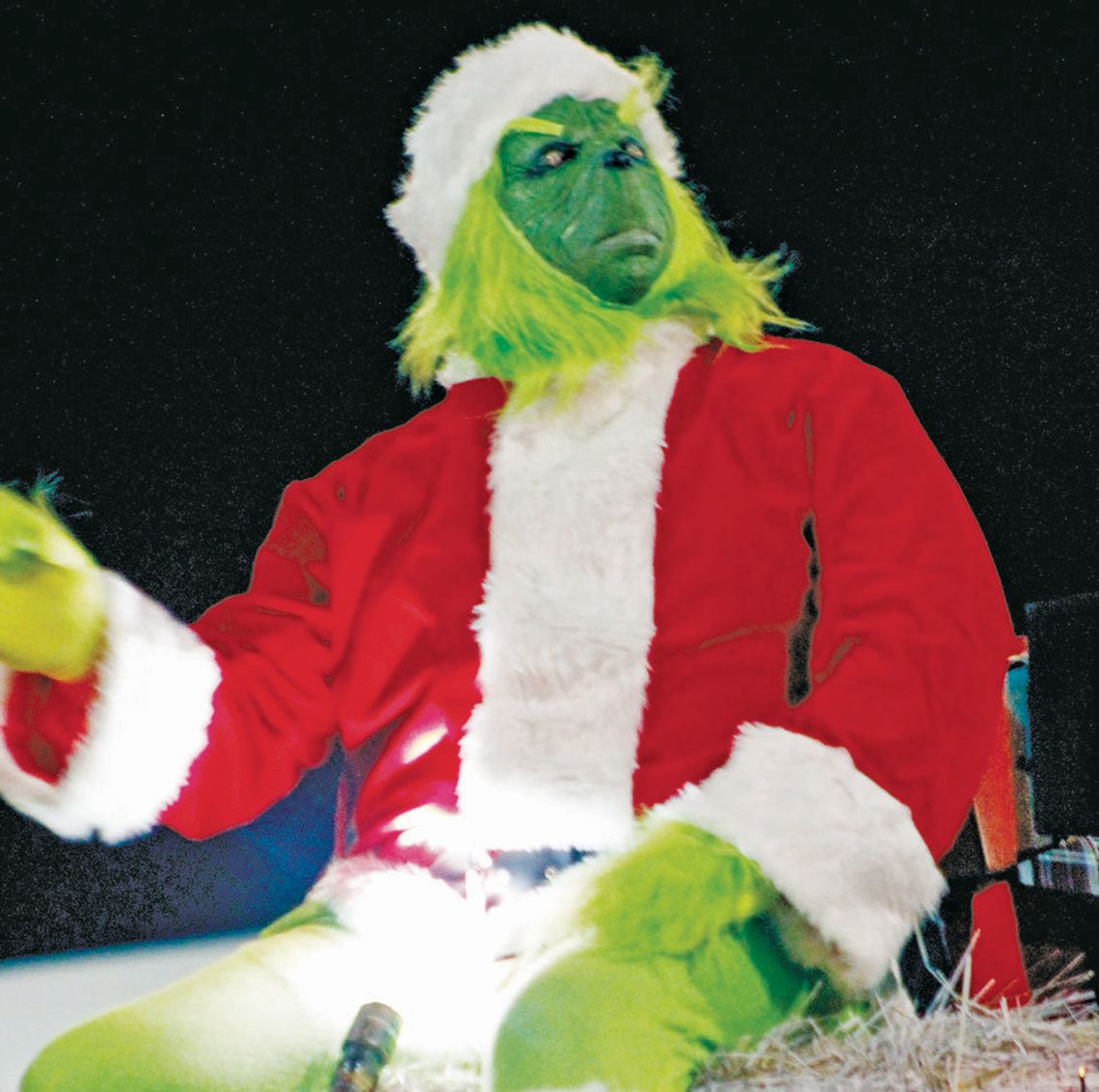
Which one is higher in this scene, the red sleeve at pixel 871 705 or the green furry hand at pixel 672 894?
the red sleeve at pixel 871 705

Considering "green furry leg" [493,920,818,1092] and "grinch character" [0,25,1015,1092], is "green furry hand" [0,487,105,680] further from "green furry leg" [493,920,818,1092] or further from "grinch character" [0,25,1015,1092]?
"green furry leg" [493,920,818,1092]

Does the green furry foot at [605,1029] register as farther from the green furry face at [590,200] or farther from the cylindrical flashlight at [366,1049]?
the green furry face at [590,200]

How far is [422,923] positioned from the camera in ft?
3.03

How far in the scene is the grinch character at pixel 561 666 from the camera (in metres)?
0.76

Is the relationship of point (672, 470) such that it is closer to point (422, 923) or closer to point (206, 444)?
point (422, 923)

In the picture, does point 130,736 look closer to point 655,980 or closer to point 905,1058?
point 655,980

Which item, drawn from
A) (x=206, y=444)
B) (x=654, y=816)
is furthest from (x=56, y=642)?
(x=206, y=444)

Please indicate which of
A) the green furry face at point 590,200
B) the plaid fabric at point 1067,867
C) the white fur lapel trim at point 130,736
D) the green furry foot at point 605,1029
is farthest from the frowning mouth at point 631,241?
the plaid fabric at point 1067,867

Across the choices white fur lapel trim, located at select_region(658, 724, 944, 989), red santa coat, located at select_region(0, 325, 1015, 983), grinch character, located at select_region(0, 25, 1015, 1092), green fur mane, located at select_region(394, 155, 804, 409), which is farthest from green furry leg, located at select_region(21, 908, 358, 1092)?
green fur mane, located at select_region(394, 155, 804, 409)

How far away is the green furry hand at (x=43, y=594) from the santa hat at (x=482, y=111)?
470 mm

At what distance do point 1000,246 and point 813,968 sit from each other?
103cm

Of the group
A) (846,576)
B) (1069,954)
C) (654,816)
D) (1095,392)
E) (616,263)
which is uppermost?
(616,263)

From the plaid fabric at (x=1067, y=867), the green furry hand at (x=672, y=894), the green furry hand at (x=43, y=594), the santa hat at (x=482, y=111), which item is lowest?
the plaid fabric at (x=1067, y=867)

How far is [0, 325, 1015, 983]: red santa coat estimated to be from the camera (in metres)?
0.81
